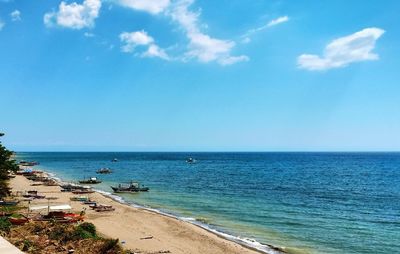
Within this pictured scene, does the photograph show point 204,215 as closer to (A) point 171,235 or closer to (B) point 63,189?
(A) point 171,235

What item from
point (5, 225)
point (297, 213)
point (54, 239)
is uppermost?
point (5, 225)

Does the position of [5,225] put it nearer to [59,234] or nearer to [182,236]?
[59,234]

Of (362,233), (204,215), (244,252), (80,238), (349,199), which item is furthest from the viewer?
(349,199)

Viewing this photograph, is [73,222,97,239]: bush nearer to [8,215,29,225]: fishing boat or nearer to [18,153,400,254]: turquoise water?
[8,215,29,225]: fishing boat

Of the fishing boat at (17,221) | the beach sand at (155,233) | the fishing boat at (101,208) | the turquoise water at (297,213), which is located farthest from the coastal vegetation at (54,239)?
the turquoise water at (297,213)

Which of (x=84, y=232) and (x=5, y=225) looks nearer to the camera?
(x=84, y=232)

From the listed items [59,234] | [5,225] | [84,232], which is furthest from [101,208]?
[59,234]

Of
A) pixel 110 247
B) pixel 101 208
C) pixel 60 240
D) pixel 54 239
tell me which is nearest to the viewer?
pixel 110 247

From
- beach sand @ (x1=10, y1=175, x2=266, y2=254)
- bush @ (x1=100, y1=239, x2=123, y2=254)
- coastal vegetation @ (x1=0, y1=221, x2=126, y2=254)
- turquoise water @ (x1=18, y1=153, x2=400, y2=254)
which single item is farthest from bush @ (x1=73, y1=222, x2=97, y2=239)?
turquoise water @ (x1=18, y1=153, x2=400, y2=254)

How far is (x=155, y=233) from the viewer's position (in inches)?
1198

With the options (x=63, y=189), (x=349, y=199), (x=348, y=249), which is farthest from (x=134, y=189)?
(x=348, y=249)

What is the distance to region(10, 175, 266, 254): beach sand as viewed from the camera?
85.0ft

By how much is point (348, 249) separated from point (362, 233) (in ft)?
18.4

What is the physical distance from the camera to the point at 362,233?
32250mm
